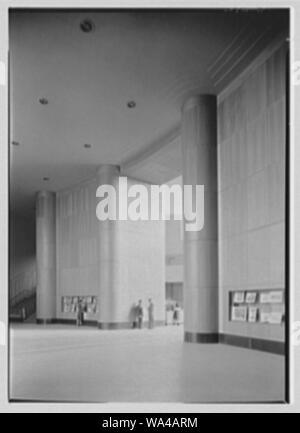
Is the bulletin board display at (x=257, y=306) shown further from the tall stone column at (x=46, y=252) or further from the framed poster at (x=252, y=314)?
the tall stone column at (x=46, y=252)

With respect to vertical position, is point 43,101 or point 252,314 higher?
point 43,101

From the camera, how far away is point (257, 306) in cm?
984

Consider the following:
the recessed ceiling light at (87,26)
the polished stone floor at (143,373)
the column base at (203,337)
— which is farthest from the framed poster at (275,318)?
the recessed ceiling light at (87,26)

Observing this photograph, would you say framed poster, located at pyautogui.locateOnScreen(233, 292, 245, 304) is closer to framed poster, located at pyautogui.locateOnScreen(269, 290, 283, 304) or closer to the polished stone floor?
the polished stone floor

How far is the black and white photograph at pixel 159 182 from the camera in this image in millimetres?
6516

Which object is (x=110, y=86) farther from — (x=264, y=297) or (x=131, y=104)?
(x=264, y=297)

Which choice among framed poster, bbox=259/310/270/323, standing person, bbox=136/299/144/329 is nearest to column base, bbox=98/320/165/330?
standing person, bbox=136/299/144/329

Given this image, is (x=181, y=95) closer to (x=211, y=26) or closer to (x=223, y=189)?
(x=223, y=189)

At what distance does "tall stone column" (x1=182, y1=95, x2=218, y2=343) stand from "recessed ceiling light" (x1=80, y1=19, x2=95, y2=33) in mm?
3519

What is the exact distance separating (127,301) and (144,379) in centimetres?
1014

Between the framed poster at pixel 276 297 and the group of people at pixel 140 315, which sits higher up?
the framed poster at pixel 276 297

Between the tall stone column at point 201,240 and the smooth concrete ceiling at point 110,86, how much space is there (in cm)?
42

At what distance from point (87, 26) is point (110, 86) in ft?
9.25

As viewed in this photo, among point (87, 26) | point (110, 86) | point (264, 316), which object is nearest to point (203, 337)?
point (264, 316)
